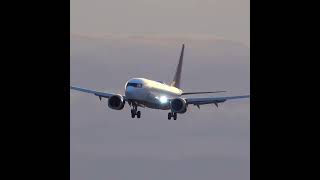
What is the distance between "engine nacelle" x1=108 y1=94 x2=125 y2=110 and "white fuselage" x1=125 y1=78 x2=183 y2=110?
0.92 m

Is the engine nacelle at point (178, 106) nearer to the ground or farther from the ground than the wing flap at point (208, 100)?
nearer to the ground

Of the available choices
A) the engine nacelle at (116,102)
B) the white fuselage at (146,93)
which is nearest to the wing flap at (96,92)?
the white fuselage at (146,93)

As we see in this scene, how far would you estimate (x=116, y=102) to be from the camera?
290 feet

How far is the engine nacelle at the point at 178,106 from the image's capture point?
89000mm

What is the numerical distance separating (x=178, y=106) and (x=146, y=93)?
3.51 m

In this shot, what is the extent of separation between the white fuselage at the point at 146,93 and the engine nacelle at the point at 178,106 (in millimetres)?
1468

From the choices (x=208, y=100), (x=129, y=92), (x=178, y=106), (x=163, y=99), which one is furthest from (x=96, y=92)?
(x=208, y=100)

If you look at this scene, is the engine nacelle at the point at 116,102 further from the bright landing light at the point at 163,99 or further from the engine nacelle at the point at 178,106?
the engine nacelle at the point at 178,106

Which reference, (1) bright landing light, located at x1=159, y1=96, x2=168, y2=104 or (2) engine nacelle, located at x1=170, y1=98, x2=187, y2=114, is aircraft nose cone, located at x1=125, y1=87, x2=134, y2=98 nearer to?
(1) bright landing light, located at x1=159, y1=96, x2=168, y2=104
